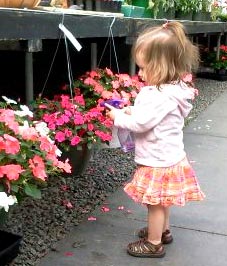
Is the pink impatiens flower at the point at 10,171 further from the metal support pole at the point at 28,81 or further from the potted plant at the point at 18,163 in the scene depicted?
the metal support pole at the point at 28,81

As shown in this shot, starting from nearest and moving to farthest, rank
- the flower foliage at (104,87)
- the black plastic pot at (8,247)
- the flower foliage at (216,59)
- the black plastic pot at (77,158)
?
1. the black plastic pot at (8,247)
2. the black plastic pot at (77,158)
3. the flower foliage at (104,87)
4. the flower foliage at (216,59)

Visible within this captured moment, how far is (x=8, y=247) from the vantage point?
2494 millimetres

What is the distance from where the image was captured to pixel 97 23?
3873 mm

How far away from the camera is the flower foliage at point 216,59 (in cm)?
1172

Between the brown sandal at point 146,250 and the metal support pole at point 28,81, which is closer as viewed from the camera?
the brown sandal at point 146,250

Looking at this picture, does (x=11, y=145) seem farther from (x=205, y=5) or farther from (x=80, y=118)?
(x=205, y=5)

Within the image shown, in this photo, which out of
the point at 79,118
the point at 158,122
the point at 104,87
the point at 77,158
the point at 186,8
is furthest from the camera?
the point at 186,8

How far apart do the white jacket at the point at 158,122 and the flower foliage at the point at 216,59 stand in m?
9.17

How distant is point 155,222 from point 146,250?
174mm

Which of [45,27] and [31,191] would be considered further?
[45,27]

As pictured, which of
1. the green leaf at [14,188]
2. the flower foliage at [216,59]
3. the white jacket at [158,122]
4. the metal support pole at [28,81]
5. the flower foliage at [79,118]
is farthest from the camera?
the flower foliage at [216,59]

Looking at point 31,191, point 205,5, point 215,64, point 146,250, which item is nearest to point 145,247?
point 146,250

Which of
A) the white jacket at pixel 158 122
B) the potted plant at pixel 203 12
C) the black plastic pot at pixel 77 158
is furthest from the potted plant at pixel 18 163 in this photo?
the potted plant at pixel 203 12

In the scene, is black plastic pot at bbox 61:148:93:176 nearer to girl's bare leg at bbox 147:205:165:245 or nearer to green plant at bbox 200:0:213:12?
girl's bare leg at bbox 147:205:165:245
